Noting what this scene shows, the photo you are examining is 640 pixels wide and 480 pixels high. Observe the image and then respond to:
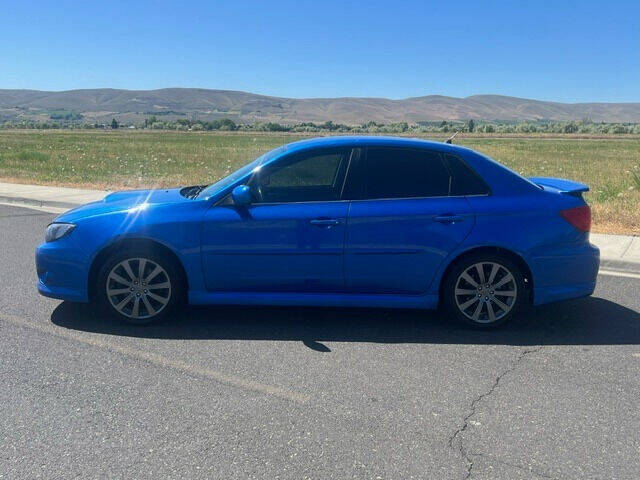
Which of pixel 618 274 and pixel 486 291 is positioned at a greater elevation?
pixel 486 291

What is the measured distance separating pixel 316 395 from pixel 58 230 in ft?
8.94

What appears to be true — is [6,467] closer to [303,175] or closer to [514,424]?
[514,424]

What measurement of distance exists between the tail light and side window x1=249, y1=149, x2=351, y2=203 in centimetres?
191

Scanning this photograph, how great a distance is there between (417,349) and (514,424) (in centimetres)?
125

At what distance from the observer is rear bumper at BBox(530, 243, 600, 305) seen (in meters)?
5.11

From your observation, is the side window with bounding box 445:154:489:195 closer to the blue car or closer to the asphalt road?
the blue car

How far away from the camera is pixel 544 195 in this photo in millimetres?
5211

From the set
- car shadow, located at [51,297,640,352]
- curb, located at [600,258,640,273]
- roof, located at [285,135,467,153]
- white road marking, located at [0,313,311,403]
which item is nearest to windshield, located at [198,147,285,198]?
roof, located at [285,135,467,153]

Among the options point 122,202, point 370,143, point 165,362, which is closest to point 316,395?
point 165,362

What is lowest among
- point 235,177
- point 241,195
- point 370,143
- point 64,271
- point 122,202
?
point 64,271

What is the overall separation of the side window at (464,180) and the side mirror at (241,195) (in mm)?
1695

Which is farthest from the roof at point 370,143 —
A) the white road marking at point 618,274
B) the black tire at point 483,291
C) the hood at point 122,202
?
the white road marking at point 618,274

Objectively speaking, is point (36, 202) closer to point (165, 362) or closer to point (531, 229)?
point (165, 362)

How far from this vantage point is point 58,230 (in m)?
5.17
